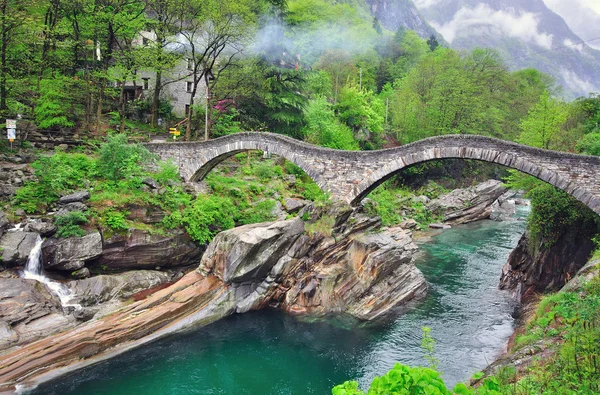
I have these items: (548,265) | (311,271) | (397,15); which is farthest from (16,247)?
(397,15)

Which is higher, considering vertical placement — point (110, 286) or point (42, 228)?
point (42, 228)

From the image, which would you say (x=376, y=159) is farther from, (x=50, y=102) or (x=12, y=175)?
(x=50, y=102)

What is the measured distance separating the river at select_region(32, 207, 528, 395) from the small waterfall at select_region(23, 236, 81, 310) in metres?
3.23

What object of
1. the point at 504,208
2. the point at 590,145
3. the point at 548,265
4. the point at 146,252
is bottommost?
the point at 146,252

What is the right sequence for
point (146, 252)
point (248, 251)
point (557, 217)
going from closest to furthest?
point (248, 251), point (146, 252), point (557, 217)

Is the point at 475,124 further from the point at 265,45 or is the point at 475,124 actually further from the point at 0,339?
the point at 0,339

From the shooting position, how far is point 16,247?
14.8 m

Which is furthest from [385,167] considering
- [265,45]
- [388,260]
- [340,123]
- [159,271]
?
[340,123]

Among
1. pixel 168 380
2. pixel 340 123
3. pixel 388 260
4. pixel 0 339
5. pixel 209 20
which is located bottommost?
pixel 168 380

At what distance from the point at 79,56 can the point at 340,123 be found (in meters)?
22.8

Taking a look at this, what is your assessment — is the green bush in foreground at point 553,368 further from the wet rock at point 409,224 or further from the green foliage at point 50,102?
the green foliage at point 50,102

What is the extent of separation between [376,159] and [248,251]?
26.3 ft

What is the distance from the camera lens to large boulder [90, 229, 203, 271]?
1638 cm

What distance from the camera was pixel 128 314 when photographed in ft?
45.5
